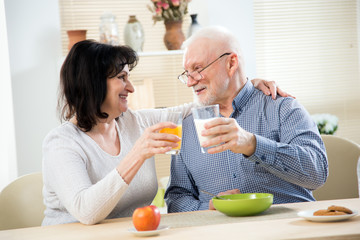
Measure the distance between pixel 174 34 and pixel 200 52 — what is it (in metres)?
1.62

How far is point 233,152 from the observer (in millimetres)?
2041

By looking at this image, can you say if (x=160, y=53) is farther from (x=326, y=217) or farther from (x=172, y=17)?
(x=326, y=217)

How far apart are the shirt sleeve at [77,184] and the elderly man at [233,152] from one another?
447mm

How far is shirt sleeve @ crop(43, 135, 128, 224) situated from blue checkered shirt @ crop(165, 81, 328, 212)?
0.52 meters

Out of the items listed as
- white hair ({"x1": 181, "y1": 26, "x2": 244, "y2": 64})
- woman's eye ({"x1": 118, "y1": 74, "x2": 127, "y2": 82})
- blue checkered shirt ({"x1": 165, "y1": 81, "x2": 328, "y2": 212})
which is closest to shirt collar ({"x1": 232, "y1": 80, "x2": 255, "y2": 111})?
blue checkered shirt ({"x1": 165, "y1": 81, "x2": 328, "y2": 212})

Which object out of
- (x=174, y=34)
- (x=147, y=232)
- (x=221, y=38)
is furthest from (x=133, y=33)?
(x=147, y=232)

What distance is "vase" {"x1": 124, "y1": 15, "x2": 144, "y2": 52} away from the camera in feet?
12.4

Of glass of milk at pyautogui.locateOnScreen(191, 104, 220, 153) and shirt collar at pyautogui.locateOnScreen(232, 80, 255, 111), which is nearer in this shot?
glass of milk at pyautogui.locateOnScreen(191, 104, 220, 153)

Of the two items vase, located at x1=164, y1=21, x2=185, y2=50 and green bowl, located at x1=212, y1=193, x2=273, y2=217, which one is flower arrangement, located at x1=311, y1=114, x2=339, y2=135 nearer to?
vase, located at x1=164, y1=21, x2=185, y2=50

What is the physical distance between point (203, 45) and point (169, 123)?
839 mm

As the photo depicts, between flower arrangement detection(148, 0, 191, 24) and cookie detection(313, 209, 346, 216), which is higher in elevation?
flower arrangement detection(148, 0, 191, 24)

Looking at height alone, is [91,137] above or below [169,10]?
below

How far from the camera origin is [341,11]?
14.5 ft

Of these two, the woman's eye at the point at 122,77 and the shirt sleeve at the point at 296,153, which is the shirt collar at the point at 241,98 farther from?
the woman's eye at the point at 122,77
